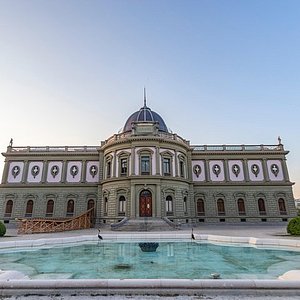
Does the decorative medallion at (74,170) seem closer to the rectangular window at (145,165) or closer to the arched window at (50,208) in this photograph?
the arched window at (50,208)

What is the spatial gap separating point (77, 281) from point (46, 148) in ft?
102

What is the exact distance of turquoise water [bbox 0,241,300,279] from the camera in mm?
7240

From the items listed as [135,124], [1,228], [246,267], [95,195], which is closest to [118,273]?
[246,267]

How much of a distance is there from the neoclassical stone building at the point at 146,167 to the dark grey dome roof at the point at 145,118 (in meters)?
0.15

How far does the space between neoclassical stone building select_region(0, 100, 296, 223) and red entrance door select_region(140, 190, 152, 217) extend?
9.53 feet

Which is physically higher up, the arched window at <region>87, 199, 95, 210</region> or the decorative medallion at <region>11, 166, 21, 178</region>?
the decorative medallion at <region>11, 166, 21, 178</region>

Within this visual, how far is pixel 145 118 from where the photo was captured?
3166cm

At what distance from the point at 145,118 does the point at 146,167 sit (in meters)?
8.54

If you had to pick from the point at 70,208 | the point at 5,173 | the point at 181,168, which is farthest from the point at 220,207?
the point at 5,173

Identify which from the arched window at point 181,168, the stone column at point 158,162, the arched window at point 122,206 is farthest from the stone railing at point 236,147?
the arched window at point 122,206

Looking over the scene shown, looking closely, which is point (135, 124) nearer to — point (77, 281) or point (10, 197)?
point (10, 197)

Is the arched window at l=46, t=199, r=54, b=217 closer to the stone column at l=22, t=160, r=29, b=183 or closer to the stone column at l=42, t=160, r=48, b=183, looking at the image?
the stone column at l=42, t=160, r=48, b=183

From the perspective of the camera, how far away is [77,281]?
4.67 metres

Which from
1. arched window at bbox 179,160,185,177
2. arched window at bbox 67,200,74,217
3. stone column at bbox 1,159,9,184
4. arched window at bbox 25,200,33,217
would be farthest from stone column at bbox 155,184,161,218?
stone column at bbox 1,159,9,184
